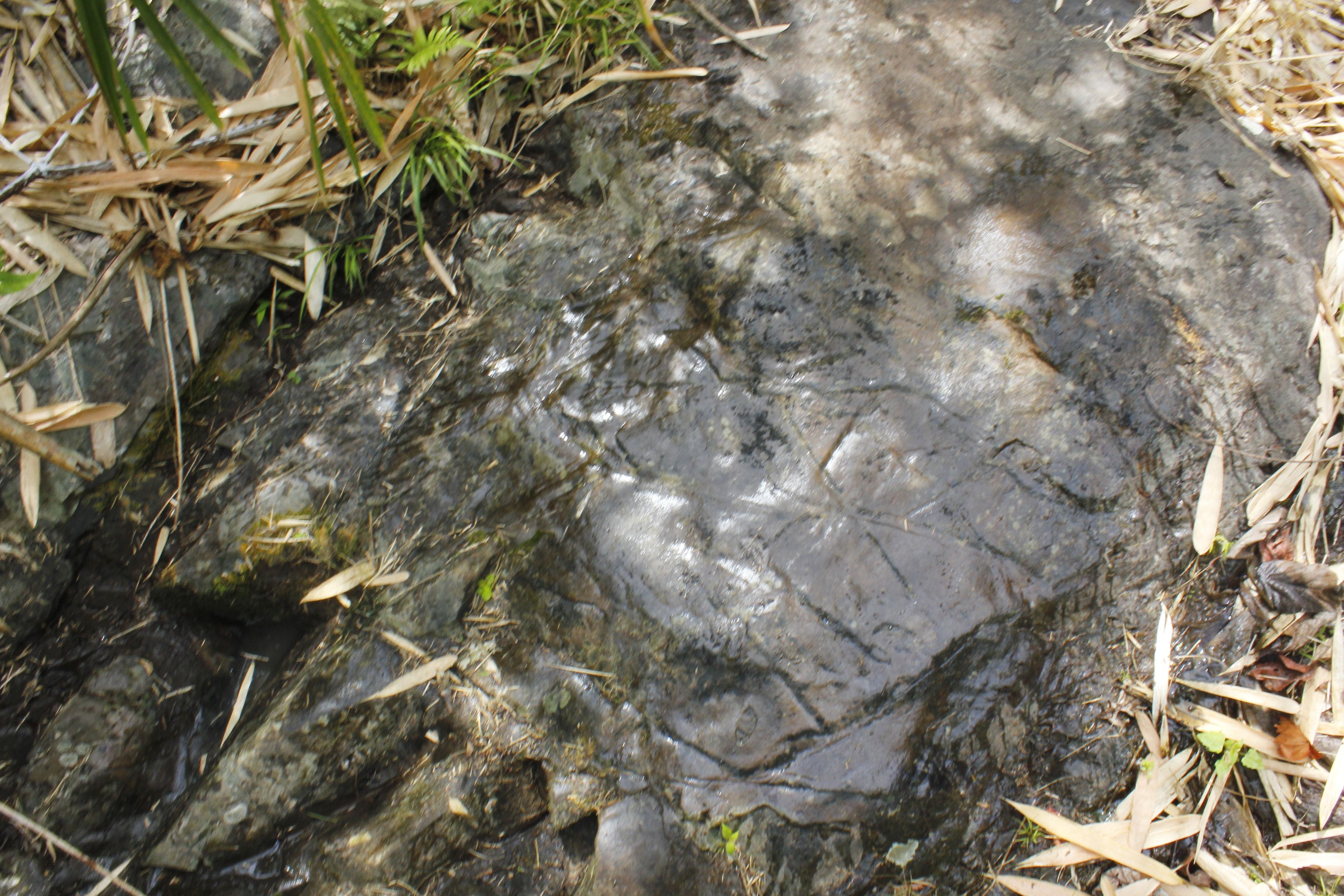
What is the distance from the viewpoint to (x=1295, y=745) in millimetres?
2088

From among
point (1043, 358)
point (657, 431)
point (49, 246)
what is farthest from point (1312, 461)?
point (49, 246)

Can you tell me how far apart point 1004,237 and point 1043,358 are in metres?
0.39

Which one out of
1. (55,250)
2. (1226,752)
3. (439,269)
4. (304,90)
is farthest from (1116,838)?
(55,250)

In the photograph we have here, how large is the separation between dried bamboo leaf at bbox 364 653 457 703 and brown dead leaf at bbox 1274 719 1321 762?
2.27m

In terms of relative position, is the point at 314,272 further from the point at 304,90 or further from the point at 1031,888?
the point at 1031,888

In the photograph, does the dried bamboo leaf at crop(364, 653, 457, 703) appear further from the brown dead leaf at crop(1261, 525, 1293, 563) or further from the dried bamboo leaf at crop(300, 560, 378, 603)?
the brown dead leaf at crop(1261, 525, 1293, 563)

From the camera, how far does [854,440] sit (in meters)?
2.14

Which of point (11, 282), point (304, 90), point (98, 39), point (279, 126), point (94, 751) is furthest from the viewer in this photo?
point (279, 126)

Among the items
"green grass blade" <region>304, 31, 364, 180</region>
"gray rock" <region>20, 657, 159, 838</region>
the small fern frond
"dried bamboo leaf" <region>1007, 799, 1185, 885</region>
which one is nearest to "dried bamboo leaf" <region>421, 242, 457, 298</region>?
the small fern frond

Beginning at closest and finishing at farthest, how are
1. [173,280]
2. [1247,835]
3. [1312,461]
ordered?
[1247,835], [1312,461], [173,280]

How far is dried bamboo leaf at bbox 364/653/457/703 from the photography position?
2.16m

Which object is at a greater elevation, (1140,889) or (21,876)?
(21,876)

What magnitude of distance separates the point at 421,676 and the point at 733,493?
3.32 ft

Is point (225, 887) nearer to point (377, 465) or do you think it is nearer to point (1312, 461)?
point (377, 465)
